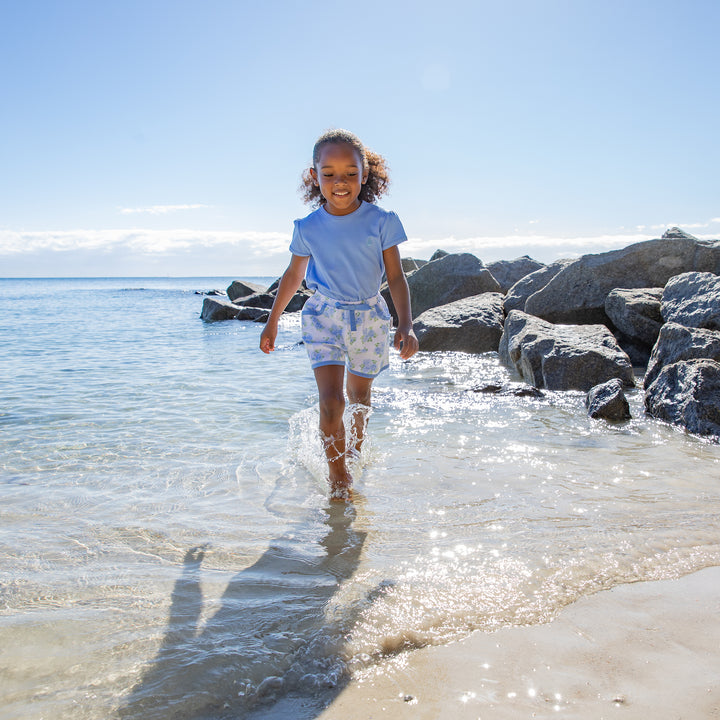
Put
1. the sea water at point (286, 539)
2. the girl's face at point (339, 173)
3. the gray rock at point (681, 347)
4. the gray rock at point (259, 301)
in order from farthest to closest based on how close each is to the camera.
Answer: the gray rock at point (259, 301) < the gray rock at point (681, 347) < the girl's face at point (339, 173) < the sea water at point (286, 539)

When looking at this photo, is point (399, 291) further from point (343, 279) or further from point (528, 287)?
point (528, 287)

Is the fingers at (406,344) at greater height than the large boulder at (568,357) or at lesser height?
greater

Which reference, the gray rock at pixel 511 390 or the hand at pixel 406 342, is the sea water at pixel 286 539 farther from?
the hand at pixel 406 342

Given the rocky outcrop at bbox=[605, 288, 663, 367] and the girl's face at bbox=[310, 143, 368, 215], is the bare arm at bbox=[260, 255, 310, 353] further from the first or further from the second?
the rocky outcrop at bbox=[605, 288, 663, 367]

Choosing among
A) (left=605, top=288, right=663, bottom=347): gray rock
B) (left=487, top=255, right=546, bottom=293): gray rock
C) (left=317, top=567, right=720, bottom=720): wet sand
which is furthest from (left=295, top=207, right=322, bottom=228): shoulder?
(left=487, top=255, right=546, bottom=293): gray rock

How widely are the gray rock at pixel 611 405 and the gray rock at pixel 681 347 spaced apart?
0.75 metres

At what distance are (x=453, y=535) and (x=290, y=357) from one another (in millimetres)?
7742

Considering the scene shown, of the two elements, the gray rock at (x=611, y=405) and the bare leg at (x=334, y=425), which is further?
the gray rock at (x=611, y=405)

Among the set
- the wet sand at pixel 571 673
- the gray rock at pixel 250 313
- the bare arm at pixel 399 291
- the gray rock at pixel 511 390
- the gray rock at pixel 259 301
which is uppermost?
the bare arm at pixel 399 291

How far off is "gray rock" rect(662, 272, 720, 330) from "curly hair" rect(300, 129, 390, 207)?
456cm

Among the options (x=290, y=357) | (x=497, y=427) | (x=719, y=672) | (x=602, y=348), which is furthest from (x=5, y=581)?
(x=290, y=357)

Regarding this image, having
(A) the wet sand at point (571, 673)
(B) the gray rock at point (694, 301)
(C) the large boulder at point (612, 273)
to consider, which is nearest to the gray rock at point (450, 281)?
(C) the large boulder at point (612, 273)

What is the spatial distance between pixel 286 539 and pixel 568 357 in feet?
15.7

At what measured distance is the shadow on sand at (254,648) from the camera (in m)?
1.72
